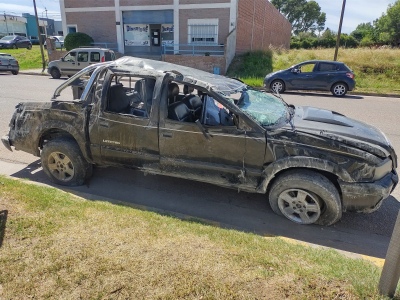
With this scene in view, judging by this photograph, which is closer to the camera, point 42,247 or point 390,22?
point 42,247

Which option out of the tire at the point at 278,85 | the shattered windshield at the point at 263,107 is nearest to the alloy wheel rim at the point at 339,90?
the tire at the point at 278,85

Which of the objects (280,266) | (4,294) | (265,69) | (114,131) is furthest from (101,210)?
(265,69)

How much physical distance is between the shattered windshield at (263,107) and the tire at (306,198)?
2.22ft

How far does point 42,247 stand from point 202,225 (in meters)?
1.58

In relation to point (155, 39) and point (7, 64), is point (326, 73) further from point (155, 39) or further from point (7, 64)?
point (7, 64)

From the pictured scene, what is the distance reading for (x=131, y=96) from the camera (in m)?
4.57

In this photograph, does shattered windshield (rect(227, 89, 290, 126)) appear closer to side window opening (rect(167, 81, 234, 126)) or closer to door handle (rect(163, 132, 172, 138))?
side window opening (rect(167, 81, 234, 126))

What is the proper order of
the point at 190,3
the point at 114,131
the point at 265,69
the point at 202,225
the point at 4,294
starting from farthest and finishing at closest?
the point at 190,3
the point at 265,69
the point at 114,131
the point at 202,225
the point at 4,294

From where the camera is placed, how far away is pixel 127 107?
4.38m

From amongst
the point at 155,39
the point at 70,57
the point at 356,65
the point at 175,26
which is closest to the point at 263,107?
the point at 70,57

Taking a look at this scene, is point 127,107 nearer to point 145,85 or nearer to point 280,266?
point 145,85

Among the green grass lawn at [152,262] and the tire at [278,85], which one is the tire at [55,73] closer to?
the tire at [278,85]

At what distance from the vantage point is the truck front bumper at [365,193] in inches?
128

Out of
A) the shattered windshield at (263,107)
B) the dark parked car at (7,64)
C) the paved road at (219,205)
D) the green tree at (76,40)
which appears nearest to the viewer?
the paved road at (219,205)
